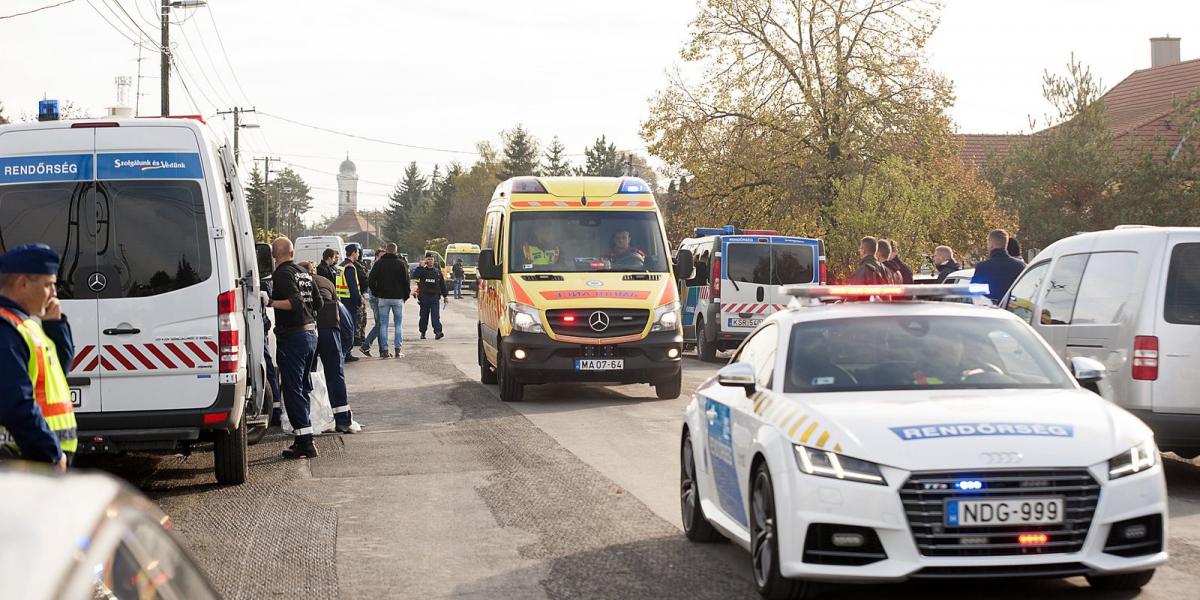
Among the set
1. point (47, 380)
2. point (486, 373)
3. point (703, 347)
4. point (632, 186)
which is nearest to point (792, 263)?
point (703, 347)

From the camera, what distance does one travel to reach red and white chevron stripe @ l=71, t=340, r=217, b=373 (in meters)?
9.67

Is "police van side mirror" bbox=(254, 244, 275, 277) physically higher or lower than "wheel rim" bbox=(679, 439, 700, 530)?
higher

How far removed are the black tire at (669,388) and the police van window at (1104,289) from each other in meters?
6.41

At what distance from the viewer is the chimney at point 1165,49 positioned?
63.1m

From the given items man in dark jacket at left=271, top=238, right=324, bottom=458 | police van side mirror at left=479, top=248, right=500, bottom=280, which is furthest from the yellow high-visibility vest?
police van side mirror at left=479, top=248, right=500, bottom=280

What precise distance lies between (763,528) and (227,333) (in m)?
4.69

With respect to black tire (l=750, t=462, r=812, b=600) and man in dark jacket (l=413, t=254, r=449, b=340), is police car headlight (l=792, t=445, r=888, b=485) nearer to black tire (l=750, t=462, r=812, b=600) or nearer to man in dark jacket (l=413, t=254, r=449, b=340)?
black tire (l=750, t=462, r=812, b=600)

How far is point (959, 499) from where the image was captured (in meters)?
5.97

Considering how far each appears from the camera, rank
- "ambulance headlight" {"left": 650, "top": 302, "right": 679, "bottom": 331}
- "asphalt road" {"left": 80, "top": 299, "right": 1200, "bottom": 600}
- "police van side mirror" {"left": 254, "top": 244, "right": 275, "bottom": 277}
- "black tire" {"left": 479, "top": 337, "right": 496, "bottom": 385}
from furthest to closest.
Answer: "black tire" {"left": 479, "top": 337, "right": 496, "bottom": 385} < "ambulance headlight" {"left": 650, "top": 302, "right": 679, "bottom": 331} < "police van side mirror" {"left": 254, "top": 244, "right": 275, "bottom": 277} < "asphalt road" {"left": 80, "top": 299, "right": 1200, "bottom": 600}

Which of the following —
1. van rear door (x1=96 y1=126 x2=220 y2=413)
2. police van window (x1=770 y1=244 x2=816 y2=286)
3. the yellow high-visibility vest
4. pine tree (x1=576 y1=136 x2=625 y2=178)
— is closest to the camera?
the yellow high-visibility vest

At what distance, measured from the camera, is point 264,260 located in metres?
12.4

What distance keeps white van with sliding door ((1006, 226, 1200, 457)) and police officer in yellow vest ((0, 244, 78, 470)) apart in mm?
7199

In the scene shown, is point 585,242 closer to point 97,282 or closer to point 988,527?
point 97,282

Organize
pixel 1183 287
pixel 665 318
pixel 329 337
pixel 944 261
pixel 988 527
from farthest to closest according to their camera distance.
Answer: pixel 944 261, pixel 665 318, pixel 329 337, pixel 1183 287, pixel 988 527
